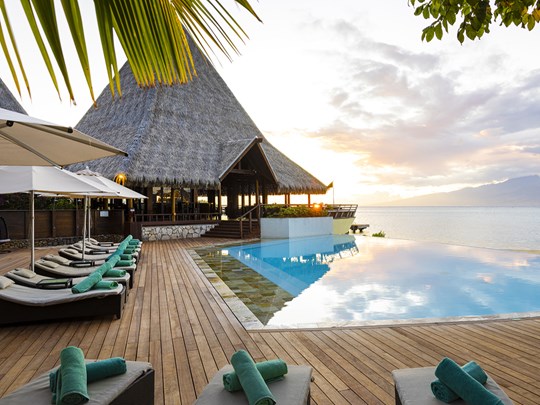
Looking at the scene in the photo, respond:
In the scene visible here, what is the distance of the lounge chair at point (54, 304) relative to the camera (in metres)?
4.30

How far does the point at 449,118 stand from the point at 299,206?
9.34 meters

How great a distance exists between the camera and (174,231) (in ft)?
52.2

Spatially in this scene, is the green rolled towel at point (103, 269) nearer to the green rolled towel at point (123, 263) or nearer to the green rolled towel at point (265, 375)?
the green rolled towel at point (123, 263)

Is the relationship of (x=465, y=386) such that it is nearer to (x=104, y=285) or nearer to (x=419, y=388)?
(x=419, y=388)

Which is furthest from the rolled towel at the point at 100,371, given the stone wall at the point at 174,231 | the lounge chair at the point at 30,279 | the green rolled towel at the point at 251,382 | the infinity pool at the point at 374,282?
the stone wall at the point at 174,231

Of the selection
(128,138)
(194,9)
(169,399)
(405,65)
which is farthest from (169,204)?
(194,9)

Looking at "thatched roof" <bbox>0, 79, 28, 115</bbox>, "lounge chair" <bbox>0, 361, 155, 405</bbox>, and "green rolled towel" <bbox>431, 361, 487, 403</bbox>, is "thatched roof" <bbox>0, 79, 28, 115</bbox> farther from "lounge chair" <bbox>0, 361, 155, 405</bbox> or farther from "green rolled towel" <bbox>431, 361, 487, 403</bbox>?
"green rolled towel" <bbox>431, 361, 487, 403</bbox>

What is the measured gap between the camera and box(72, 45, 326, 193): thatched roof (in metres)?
16.1

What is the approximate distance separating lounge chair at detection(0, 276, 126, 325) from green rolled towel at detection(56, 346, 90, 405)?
268cm

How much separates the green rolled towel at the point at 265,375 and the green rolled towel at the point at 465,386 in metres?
0.84

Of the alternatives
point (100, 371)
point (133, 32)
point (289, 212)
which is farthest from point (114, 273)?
point (289, 212)

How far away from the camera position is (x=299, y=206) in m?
17.4

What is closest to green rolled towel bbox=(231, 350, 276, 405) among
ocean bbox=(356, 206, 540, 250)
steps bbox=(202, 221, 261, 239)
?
steps bbox=(202, 221, 261, 239)

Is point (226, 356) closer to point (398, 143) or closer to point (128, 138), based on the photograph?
point (128, 138)
